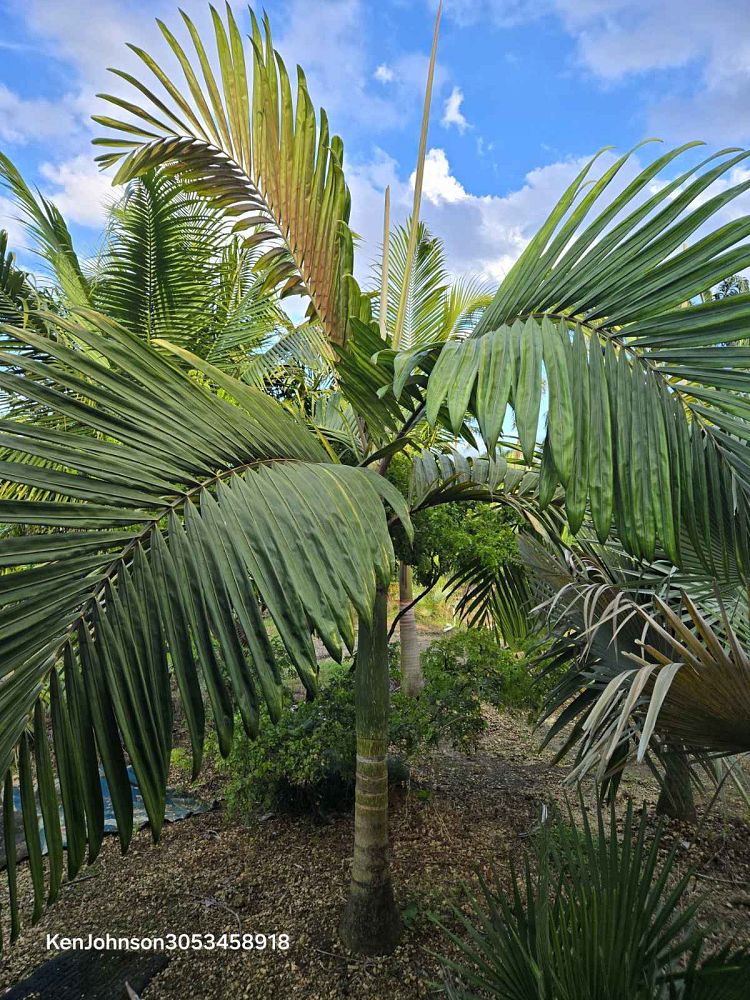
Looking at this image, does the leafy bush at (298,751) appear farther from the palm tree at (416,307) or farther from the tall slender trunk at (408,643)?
the tall slender trunk at (408,643)

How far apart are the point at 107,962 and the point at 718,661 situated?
Answer: 2439 millimetres

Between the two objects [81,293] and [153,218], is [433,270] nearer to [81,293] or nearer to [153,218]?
[153,218]

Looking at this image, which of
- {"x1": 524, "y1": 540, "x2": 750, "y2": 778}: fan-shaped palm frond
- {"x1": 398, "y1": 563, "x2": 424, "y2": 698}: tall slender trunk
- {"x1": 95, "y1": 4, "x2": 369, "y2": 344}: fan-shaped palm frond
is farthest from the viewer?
{"x1": 398, "y1": 563, "x2": 424, "y2": 698}: tall slender trunk

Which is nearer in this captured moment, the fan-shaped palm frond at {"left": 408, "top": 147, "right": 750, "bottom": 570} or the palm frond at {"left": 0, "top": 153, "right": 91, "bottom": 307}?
the fan-shaped palm frond at {"left": 408, "top": 147, "right": 750, "bottom": 570}

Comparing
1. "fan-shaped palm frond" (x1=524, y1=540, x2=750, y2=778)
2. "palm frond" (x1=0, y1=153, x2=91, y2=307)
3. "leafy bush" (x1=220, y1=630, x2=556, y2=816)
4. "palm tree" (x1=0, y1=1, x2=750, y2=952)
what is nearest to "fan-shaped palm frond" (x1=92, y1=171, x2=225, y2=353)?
"palm frond" (x1=0, y1=153, x2=91, y2=307)

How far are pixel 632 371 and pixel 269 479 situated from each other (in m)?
0.79

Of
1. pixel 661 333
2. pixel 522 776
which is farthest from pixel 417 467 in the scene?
pixel 522 776

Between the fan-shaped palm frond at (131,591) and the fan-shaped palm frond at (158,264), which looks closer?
the fan-shaped palm frond at (131,591)

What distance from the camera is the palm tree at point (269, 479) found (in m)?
0.90

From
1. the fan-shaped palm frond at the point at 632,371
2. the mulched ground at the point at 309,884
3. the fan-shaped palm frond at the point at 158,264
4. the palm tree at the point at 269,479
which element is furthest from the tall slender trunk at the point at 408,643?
the fan-shaped palm frond at the point at 632,371

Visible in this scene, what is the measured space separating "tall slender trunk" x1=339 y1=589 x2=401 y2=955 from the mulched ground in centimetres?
10

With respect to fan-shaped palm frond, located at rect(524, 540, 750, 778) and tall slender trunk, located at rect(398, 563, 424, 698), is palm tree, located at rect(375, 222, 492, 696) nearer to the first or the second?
tall slender trunk, located at rect(398, 563, 424, 698)

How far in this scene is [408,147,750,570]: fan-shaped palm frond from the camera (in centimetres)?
111

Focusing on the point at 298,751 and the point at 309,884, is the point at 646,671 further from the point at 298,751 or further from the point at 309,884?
the point at 309,884
